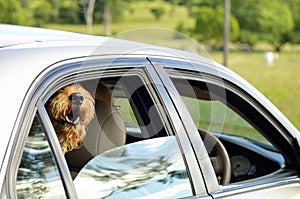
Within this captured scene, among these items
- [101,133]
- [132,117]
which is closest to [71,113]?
[101,133]

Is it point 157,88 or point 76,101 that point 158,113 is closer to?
point 157,88

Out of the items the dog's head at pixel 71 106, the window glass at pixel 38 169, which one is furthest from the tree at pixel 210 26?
the window glass at pixel 38 169

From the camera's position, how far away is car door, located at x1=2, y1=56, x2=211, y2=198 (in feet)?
7.54

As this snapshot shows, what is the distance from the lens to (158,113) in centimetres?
287

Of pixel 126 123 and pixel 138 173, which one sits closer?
pixel 138 173

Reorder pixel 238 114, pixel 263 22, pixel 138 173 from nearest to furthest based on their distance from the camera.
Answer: pixel 138 173, pixel 238 114, pixel 263 22

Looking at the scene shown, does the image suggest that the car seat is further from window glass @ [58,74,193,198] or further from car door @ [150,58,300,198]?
car door @ [150,58,300,198]

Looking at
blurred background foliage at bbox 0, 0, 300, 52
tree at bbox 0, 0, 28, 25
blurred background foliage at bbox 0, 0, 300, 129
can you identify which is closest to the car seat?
blurred background foliage at bbox 0, 0, 300, 129

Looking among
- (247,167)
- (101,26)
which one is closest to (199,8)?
(101,26)

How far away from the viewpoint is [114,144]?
2.84 m

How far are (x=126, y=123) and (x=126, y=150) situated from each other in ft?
0.71

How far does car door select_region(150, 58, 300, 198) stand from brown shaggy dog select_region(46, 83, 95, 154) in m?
0.36

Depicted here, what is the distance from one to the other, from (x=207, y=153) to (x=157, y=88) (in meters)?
0.37

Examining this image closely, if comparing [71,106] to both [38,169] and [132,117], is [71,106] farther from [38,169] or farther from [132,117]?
[132,117]
